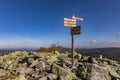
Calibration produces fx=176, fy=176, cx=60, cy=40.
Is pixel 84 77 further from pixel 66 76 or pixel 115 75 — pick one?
pixel 115 75

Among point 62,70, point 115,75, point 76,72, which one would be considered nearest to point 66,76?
point 62,70

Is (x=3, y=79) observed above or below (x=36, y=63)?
below

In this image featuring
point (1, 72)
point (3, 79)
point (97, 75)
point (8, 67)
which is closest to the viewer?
point (97, 75)

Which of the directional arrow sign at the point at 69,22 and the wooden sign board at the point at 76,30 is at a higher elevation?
the directional arrow sign at the point at 69,22

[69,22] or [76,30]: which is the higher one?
[69,22]

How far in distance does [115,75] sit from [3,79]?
950cm

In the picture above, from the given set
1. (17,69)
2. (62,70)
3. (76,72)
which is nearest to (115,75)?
(76,72)

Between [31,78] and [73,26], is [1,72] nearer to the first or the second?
[31,78]

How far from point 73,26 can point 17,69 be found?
270 inches

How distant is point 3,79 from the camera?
15.0 meters

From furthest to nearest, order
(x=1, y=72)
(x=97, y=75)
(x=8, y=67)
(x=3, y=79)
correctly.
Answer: (x=8, y=67) < (x=1, y=72) < (x=3, y=79) < (x=97, y=75)

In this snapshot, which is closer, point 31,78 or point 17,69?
point 31,78

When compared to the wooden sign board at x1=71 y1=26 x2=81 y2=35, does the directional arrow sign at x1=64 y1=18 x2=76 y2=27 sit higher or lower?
higher

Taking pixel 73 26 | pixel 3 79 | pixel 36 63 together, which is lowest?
pixel 3 79
